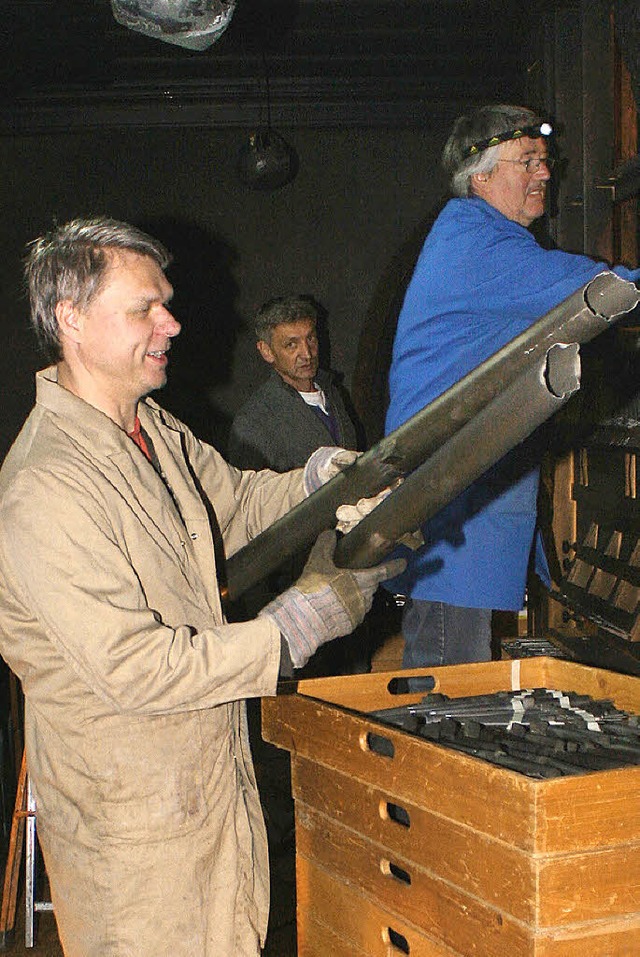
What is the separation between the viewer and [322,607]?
6.37ft

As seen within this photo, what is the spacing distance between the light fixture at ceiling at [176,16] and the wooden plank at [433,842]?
104 inches

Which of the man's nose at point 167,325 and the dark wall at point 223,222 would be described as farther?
the dark wall at point 223,222

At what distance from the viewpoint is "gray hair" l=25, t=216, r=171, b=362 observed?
2035mm

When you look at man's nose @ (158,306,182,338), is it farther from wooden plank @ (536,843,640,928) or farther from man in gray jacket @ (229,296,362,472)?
man in gray jacket @ (229,296,362,472)

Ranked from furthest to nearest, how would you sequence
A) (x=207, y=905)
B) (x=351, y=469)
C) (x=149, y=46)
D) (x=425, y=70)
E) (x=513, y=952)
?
(x=425, y=70), (x=149, y=46), (x=351, y=469), (x=207, y=905), (x=513, y=952)

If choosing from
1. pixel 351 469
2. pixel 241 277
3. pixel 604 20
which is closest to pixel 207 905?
pixel 351 469

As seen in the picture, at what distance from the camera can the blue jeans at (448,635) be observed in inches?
119

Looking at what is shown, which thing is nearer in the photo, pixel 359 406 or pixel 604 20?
pixel 604 20

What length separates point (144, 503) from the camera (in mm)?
2064

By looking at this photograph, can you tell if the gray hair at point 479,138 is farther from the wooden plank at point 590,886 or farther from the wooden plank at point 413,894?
the wooden plank at point 590,886

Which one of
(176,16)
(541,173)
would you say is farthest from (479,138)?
(176,16)

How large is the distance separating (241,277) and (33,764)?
440cm

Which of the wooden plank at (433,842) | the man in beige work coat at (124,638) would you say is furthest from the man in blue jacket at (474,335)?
the man in beige work coat at (124,638)

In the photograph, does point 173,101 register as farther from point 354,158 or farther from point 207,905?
point 207,905
